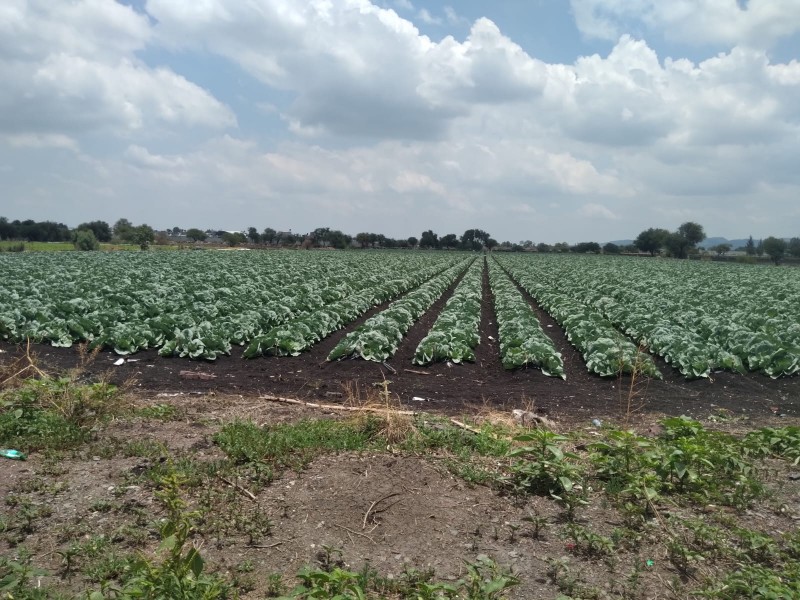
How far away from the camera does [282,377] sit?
38.0 feet

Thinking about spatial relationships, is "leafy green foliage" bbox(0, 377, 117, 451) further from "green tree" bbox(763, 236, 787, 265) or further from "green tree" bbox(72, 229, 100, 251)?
"green tree" bbox(763, 236, 787, 265)

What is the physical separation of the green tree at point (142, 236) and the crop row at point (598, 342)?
71377 millimetres

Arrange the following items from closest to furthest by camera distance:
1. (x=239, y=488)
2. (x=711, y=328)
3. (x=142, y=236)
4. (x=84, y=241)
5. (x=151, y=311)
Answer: (x=239, y=488) < (x=711, y=328) < (x=151, y=311) < (x=84, y=241) < (x=142, y=236)

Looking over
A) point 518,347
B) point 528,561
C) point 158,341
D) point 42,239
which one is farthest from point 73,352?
point 42,239


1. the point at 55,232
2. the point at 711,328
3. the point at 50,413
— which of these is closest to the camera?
the point at 50,413

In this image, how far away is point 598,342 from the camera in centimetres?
1322

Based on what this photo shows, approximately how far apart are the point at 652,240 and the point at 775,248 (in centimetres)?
2121

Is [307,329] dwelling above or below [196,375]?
above

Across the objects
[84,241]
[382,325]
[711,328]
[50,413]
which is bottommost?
[50,413]

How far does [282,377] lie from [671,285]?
1075 inches

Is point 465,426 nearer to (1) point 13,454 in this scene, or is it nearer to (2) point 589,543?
(2) point 589,543

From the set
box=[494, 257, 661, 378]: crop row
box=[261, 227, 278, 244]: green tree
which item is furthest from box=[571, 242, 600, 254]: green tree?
box=[494, 257, 661, 378]: crop row

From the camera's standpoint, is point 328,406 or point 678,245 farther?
point 678,245

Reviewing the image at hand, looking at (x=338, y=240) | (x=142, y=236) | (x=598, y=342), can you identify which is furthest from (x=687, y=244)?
(x=598, y=342)
